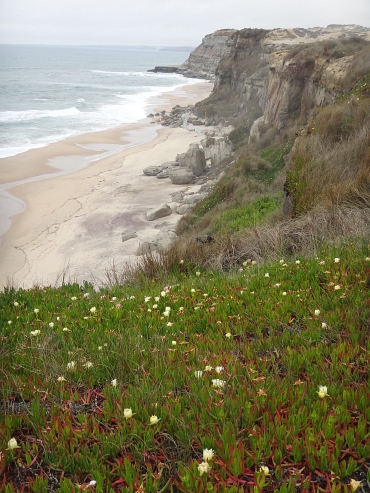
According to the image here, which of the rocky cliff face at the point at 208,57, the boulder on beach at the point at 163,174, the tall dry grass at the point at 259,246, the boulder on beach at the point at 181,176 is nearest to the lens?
the tall dry grass at the point at 259,246

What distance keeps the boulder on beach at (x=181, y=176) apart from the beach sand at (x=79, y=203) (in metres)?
0.53

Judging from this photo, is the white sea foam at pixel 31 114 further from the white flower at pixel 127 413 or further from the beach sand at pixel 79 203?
the white flower at pixel 127 413

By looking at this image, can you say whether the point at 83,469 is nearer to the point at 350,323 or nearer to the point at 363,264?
the point at 350,323

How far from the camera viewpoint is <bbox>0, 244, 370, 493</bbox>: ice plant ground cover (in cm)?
222

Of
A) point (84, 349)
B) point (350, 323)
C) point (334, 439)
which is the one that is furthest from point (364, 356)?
point (84, 349)

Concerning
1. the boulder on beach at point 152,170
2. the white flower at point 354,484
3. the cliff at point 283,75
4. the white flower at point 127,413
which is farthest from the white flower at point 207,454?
the boulder on beach at point 152,170

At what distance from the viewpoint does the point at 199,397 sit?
2.73m

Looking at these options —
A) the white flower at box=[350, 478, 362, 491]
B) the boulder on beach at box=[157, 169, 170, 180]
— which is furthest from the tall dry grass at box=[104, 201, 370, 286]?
the boulder on beach at box=[157, 169, 170, 180]

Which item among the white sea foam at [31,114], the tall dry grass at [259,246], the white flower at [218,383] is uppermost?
the white sea foam at [31,114]

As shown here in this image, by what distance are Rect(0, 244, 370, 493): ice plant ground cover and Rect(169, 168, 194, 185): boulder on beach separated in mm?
23413

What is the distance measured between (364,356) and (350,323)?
21.2 inches

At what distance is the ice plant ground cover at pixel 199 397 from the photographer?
2223mm

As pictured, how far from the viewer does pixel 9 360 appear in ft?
11.8

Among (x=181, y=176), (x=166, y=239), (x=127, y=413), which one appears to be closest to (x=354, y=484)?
(x=127, y=413)
